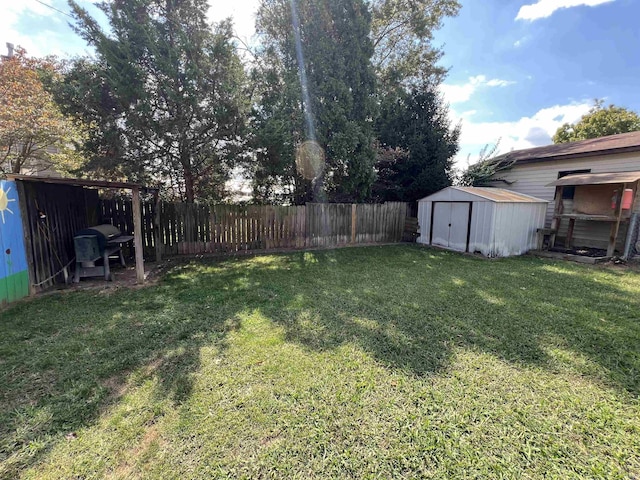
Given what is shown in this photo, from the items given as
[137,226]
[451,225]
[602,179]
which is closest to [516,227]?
[451,225]

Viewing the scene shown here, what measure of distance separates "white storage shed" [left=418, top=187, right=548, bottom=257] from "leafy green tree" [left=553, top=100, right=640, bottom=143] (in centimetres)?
1676

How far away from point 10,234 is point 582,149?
14.9 metres

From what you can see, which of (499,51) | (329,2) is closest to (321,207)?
(329,2)

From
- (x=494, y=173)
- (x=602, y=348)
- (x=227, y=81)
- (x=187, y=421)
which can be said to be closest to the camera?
(x=187, y=421)

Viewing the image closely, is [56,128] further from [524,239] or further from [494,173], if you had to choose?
[494,173]

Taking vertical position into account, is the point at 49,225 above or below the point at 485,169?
below

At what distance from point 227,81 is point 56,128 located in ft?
21.3

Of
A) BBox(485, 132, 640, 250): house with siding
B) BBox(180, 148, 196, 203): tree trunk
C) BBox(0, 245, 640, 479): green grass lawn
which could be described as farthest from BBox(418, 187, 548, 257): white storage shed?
BBox(180, 148, 196, 203): tree trunk

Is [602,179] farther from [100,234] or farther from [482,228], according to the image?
[100,234]

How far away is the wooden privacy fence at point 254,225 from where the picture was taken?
281 inches

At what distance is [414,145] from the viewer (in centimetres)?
1108

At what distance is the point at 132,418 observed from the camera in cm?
197

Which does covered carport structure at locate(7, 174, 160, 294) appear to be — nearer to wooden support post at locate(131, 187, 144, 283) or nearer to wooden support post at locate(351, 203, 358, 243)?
wooden support post at locate(131, 187, 144, 283)

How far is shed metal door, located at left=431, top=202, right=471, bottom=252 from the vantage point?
837 centimetres
